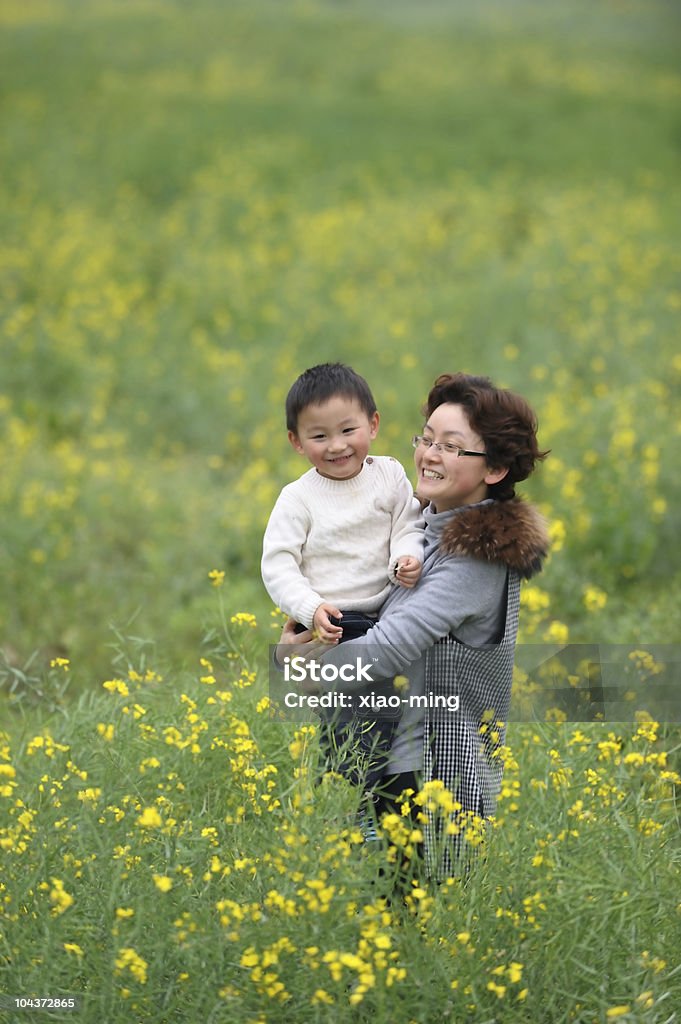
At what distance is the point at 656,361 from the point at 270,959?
6537 millimetres

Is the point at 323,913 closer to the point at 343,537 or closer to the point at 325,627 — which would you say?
the point at 325,627

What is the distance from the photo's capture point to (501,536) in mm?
2588

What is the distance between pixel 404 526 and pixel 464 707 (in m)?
0.45

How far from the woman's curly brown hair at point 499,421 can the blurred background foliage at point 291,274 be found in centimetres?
138

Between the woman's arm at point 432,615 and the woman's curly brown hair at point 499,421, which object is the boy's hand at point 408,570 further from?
the woman's curly brown hair at point 499,421

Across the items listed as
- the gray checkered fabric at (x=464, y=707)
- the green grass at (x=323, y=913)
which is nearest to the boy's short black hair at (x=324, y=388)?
the gray checkered fabric at (x=464, y=707)

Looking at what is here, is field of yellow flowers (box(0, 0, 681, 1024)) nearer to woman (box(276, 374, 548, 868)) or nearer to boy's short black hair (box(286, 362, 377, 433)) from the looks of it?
woman (box(276, 374, 548, 868))

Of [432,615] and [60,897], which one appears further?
[432,615]

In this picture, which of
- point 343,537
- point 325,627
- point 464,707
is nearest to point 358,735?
point 464,707

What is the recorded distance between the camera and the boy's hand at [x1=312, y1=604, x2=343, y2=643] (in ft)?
8.18

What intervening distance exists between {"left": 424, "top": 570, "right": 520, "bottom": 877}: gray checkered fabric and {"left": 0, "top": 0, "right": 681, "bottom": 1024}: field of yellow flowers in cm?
9

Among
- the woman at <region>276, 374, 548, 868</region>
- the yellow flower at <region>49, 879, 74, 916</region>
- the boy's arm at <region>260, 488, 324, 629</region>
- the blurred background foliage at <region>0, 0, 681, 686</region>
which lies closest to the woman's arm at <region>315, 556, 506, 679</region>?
the woman at <region>276, 374, 548, 868</region>

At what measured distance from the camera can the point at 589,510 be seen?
18.9 ft

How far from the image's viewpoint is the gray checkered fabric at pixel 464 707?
2.66 meters
